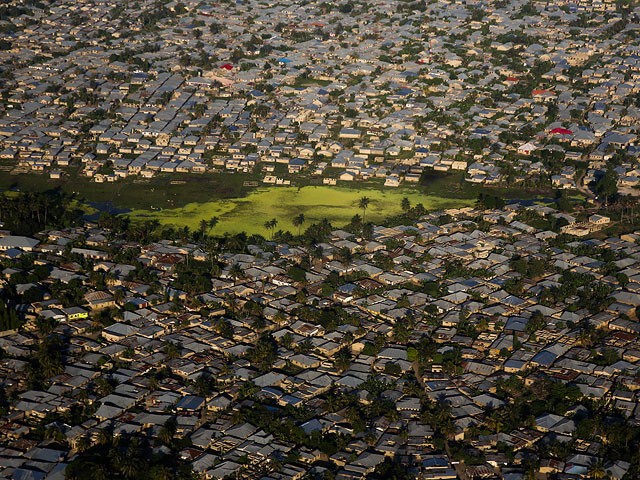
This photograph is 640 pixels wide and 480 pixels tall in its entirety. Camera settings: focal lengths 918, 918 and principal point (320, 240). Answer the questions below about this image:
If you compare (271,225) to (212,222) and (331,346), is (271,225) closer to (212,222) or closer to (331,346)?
(212,222)

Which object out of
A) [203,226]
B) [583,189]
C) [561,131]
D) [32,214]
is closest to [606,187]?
[583,189]

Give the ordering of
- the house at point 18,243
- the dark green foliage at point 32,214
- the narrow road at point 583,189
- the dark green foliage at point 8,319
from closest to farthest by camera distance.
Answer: the dark green foliage at point 8,319 → the house at point 18,243 → the dark green foliage at point 32,214 → the narrow road at point 583,189

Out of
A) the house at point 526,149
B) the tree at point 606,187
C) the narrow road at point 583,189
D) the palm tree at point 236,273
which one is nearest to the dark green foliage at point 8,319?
the palm tree at point 236,273

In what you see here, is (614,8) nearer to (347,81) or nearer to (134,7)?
(347,81)

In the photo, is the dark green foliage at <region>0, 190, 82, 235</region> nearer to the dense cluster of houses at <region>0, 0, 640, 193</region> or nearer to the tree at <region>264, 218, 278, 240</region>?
the dense cluster of houses at <region>0, 0, 640, 193</region>

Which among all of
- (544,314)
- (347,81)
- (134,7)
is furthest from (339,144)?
(134,7)

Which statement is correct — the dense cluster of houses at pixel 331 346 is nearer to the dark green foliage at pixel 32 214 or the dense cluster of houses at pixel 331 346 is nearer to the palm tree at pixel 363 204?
the dark green foliage at pixel 32 214
